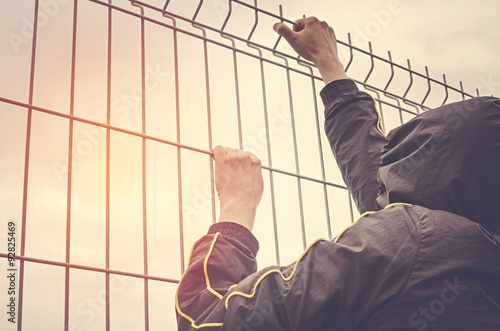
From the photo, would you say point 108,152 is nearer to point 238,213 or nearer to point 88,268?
point 88,268

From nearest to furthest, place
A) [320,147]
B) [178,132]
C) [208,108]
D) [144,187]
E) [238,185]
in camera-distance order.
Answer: [238,185]
[144,187]
[178,132]
[208,108]
[320,147]

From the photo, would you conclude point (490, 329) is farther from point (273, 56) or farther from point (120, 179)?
point (273, 56)

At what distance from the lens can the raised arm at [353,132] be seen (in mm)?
1767

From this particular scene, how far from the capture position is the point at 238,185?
66.2 inches

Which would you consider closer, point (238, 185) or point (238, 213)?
point (238, 213)

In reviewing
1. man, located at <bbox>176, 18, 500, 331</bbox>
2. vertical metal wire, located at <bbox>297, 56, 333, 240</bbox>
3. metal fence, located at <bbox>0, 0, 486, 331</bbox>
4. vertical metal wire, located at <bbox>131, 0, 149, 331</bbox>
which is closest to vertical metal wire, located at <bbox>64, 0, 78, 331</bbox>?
metal fence, located at <bbox>0, 0, 486, 331</bbox>

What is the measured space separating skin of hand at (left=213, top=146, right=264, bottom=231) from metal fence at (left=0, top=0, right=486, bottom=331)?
0.45 m

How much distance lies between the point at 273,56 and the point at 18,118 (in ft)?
3.90

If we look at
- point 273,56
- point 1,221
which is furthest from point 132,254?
point 273,56

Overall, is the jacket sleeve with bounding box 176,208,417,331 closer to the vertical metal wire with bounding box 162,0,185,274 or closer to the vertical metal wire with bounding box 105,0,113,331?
the vertical metal wire with bounding box 105,0,113,331

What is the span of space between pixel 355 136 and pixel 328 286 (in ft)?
2.62

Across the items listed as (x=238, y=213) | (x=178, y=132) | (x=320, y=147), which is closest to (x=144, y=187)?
(x=178, y=132)

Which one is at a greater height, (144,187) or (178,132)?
(178,132)

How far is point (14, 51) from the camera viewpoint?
203 centimetres
